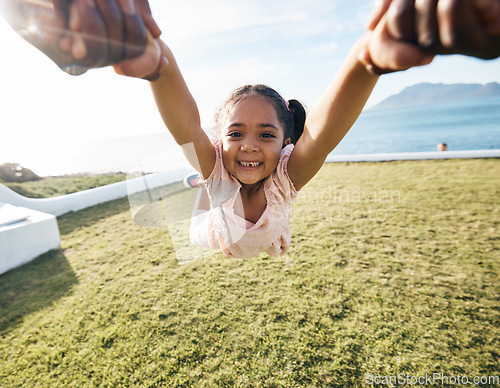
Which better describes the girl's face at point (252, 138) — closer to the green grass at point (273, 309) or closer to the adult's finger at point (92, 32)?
the adult's finger at point (92, 32)

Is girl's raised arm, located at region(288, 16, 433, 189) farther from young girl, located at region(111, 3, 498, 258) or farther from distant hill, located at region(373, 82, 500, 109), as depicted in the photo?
distant hill, located at region(373, 82, 500, 109)

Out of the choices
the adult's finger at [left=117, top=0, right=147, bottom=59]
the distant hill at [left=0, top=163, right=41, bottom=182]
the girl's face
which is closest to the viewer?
the adult's finger at [left=117, top=0, right=147, bottom=59]

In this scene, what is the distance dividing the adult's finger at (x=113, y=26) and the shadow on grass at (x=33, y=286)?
3.70 metres

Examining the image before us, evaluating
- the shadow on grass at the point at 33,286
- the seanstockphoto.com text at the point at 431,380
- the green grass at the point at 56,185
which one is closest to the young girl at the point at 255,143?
the seanstockphoto.com text at the point at 431,380

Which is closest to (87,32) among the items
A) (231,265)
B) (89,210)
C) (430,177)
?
(231,265)

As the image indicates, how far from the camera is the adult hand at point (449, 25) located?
534 mm

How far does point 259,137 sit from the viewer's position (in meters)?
1.80

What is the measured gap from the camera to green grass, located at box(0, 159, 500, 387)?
222 cm

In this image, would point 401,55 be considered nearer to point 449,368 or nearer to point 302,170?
point 302,170

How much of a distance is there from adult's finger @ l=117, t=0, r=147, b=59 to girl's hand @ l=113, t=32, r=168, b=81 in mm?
67

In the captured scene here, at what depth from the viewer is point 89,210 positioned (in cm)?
693

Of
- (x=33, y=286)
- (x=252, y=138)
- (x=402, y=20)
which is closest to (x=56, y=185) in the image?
(x=33, y=286)

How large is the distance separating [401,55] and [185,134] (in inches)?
40.2

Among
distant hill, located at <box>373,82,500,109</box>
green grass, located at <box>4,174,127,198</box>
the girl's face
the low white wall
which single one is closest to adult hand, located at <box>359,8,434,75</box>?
the girl's face
